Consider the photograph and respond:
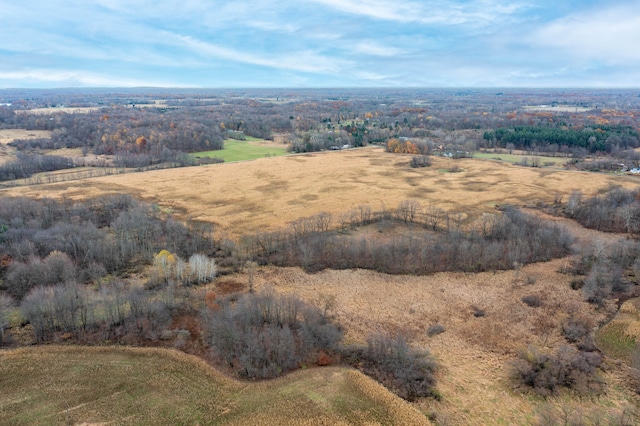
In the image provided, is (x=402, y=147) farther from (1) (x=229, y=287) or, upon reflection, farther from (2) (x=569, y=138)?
(1) (x=229, y=287)

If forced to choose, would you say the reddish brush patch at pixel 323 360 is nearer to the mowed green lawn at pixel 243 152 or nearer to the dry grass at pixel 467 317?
the dry grass at pixel 467 317

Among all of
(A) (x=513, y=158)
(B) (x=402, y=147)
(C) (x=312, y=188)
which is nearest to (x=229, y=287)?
(C) (x=312, y=188)

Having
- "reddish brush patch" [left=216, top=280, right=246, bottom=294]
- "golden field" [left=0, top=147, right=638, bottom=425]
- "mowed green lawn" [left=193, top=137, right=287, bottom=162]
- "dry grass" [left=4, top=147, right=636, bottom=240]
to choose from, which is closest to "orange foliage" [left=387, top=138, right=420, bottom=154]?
"dry grass" [left=4, top=147, right=636, bottom=240]

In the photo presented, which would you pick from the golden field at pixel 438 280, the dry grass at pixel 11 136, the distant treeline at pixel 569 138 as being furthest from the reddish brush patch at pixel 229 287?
the distant treeline at pixel 569 138

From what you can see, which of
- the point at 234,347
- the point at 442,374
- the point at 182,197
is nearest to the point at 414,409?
the point at 442,374

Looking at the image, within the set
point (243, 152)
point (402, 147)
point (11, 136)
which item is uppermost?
point (11, 136)
